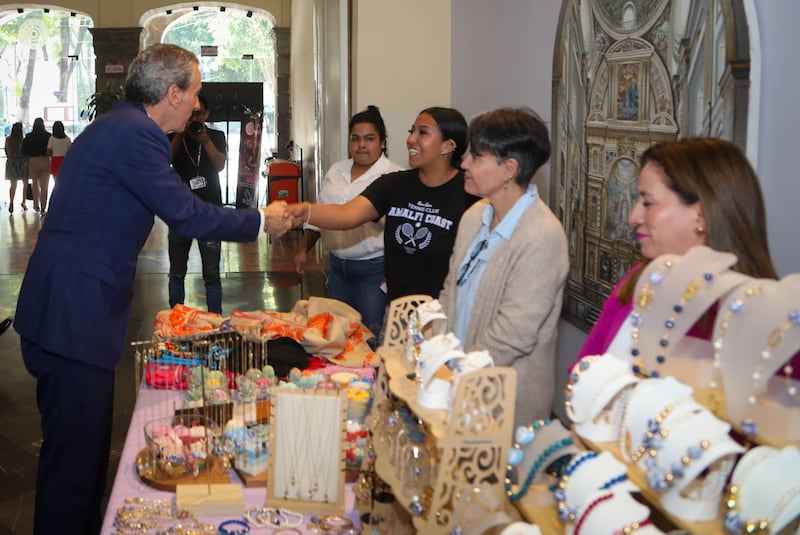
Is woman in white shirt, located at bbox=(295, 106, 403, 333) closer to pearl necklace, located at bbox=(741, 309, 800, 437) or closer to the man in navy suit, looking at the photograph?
the man in navy suit

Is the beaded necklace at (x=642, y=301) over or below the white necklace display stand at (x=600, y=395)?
over

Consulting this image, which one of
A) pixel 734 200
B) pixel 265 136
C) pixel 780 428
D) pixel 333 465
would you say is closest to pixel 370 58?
pixel 333 465

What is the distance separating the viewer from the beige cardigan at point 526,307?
2160 mm

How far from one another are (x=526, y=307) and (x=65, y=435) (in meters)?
1.49

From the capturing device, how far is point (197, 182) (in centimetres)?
614

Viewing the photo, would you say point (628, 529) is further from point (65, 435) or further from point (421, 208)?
point (421, 208)

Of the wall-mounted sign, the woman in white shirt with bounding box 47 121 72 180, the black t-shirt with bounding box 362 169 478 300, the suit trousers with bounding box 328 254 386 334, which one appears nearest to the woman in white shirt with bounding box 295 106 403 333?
the suit trousers with bounding box 328 254 386 334

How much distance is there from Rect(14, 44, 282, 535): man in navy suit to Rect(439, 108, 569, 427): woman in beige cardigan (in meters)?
0.98

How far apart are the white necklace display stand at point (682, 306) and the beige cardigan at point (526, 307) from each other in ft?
2.48

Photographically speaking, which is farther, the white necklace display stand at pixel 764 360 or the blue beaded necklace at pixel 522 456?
the blue beaded necklace at pixel 522 456

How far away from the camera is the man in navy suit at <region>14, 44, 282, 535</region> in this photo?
2674 millimetres

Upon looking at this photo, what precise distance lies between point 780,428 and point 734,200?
22.7 inches

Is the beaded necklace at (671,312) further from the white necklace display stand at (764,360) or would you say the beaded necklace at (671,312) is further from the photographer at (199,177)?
the photographer at (199,177)

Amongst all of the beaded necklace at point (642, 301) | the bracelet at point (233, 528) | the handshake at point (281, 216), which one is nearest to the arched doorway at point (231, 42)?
the handshake at point (281, 216)
